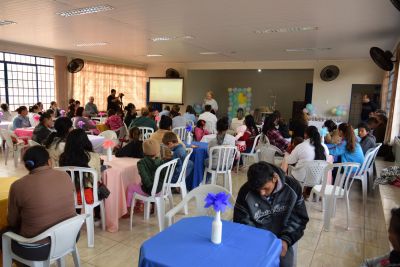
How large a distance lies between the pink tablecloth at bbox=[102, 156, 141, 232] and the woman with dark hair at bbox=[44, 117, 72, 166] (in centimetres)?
58

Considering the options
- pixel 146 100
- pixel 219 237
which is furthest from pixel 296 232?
pixel 146 100

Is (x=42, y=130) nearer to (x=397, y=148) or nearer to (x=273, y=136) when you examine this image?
(x=273, y=136)

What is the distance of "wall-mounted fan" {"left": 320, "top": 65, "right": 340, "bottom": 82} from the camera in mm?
9188

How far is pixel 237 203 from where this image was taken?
1884 mm

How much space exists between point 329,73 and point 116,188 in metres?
8.41

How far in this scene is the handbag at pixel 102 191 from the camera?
2.77m

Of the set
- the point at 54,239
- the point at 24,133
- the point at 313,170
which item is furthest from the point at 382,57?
the point at 24,133

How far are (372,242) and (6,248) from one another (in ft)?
10.9

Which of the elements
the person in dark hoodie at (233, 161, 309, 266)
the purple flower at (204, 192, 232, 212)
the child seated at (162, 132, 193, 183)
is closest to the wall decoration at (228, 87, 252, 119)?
the child seated at (162, 132, 193, 183)

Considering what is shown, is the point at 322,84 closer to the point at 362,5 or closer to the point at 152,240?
the point at 362,5

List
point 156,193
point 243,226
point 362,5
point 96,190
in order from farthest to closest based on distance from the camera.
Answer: point 362,5
point 156,193
point 96,190
point 243,226

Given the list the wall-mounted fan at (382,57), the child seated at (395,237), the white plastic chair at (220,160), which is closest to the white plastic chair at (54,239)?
the child seated at (395,237)

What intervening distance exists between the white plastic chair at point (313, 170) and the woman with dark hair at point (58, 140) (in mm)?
2858

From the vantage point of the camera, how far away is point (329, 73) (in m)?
9.25
